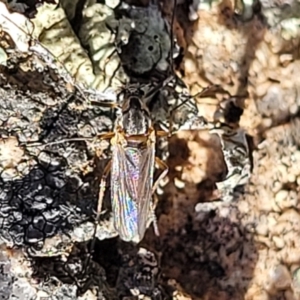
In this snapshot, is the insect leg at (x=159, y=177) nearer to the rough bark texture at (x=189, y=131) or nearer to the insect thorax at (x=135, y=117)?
the rough bark texture at (x=189, y=131)

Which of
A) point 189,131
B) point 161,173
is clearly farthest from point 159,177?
point 189,131

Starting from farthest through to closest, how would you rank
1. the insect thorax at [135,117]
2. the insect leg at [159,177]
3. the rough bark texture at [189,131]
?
1. the insect thorax at [135,117]
2. the insect leg at [159,177]
3. the rough bark texture at [189,131]

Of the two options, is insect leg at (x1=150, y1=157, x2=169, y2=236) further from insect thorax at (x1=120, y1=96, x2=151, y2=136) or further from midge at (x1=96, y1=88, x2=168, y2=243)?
insect thorax at (x1=120, y1=96, x2=151, y2=136)

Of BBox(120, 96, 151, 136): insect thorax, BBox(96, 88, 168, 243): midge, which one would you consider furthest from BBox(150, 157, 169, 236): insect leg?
BBox(120, 96, 151, 136): insect thorax

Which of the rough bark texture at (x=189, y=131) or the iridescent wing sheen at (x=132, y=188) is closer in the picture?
the rough bark texture at (x=189, y=131)

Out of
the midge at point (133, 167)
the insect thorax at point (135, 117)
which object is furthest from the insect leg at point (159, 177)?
the insect thorax at point (135, 117)

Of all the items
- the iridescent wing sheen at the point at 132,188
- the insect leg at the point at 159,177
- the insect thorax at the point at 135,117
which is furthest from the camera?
the insect thorax at the point at 135,117

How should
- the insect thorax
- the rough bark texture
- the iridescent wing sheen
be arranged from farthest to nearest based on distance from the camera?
the insect thorax, the iridescent wing sheen, the rough bark texture
